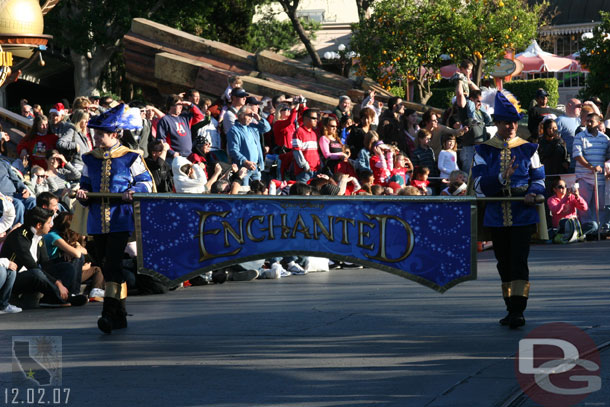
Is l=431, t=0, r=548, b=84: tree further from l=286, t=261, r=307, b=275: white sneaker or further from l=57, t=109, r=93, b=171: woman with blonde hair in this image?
l=286, t=261, r=307, b=275: white sneaker

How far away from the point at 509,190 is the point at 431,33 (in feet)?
56.0

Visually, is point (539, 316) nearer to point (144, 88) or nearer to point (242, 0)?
point (144, 88)

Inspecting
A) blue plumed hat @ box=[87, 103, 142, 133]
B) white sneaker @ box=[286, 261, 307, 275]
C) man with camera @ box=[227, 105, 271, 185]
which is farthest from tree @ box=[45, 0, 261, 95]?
blue plumed hat @ box=[87, 103, 142, 133]

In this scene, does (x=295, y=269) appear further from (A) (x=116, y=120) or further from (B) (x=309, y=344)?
(B) (x=309, y=344)

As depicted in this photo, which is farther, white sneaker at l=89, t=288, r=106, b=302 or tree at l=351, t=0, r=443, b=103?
tree at l=351, t=0, r=443, b=103

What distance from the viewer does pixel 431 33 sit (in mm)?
25719

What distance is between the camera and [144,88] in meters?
25.4

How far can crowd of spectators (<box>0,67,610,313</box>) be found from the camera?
1459 centimetres

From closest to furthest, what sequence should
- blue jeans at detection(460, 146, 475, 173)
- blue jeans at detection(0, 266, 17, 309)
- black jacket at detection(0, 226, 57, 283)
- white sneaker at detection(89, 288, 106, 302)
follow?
blue jeans at detection(0, 266, 17, 309) < black jacket at detection(0, 226, 57, 283) < white sneaker at detection(89, 288, 106, 302) < blue jeans at detection(460, 146, 475, 173)

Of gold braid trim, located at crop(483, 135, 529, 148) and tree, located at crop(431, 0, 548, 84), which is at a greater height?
tree, located at crop(431, 0, 548, 84)

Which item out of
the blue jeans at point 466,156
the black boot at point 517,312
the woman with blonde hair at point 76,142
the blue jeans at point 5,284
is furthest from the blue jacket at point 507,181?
the blue jeans at point 466,156

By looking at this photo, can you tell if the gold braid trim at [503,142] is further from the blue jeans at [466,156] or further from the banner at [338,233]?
the blue jeans at [466,156]

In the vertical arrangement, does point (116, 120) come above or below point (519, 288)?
above

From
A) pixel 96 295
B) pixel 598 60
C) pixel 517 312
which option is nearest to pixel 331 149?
pixel 96 295
